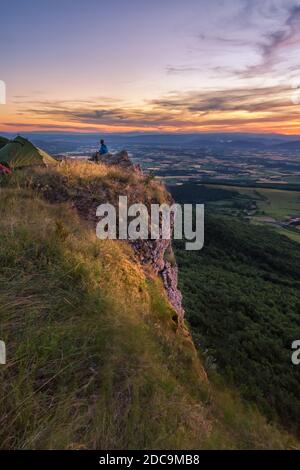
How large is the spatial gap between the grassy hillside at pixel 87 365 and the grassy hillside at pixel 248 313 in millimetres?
11975

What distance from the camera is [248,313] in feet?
112

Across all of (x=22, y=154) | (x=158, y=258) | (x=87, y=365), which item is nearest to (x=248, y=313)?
(x=158, y=258)

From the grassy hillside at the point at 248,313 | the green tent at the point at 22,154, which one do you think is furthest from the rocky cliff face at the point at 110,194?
the grassy hillside at the point at 248,313

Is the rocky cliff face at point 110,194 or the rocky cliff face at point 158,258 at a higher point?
the rocky cliff face at point 110,194

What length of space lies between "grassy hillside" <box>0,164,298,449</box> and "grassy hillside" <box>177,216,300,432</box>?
12.0 meters

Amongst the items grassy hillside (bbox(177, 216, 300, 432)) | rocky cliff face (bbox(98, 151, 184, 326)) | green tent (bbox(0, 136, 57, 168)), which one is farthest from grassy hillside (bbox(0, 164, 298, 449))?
grassy hillside (bbox(177, 216, 300, 432))

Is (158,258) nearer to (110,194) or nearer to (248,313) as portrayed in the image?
(110,194)

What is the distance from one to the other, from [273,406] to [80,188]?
18.7m

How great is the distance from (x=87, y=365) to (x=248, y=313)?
33120 mm

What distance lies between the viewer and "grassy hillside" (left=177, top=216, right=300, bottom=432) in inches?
858

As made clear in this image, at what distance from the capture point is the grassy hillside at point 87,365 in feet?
9.58

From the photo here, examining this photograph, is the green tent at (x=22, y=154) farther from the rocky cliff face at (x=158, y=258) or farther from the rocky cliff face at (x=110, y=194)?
the rocky cliff face at (x=158, y=258)

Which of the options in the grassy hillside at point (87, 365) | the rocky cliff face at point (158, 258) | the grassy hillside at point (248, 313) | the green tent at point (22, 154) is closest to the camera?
the grassy hillside at point (87, 365)
